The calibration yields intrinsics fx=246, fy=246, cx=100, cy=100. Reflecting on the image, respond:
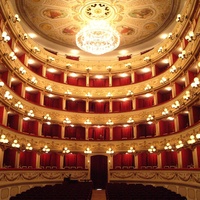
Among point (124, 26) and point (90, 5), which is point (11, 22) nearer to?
point (90, 5)

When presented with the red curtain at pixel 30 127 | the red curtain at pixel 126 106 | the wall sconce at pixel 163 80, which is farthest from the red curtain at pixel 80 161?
the wall sconce at pixel 163 80

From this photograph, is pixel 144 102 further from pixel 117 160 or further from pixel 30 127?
pixel 30 127

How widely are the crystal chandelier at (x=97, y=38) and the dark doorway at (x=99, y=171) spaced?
45.5 ft

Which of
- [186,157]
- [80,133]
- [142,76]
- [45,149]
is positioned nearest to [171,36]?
[142,76]

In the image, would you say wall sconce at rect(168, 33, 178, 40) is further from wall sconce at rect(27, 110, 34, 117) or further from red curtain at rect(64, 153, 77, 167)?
red curtain at rect(64, 153, 77, 167)

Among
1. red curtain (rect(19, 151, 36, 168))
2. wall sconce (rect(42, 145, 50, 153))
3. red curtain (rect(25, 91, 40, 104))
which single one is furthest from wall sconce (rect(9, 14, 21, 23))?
red curtain (rect(19, 151, 36, 168))

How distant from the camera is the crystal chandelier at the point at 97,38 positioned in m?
23.2

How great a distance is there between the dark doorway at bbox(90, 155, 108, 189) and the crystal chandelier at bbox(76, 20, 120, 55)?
13856 mm

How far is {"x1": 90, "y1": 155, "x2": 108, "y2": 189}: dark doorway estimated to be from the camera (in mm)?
29931

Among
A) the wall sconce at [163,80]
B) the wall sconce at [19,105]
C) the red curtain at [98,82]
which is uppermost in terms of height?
the red curtain at [98,82]

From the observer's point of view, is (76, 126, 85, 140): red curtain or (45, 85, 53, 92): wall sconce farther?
(76, 126, 85, 140): red curtain

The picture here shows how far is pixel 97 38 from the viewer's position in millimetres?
23828

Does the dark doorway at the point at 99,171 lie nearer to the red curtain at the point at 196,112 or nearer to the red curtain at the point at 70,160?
the red curtain at the point at 70,160

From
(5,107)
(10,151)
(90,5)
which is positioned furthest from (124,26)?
(10,151)
